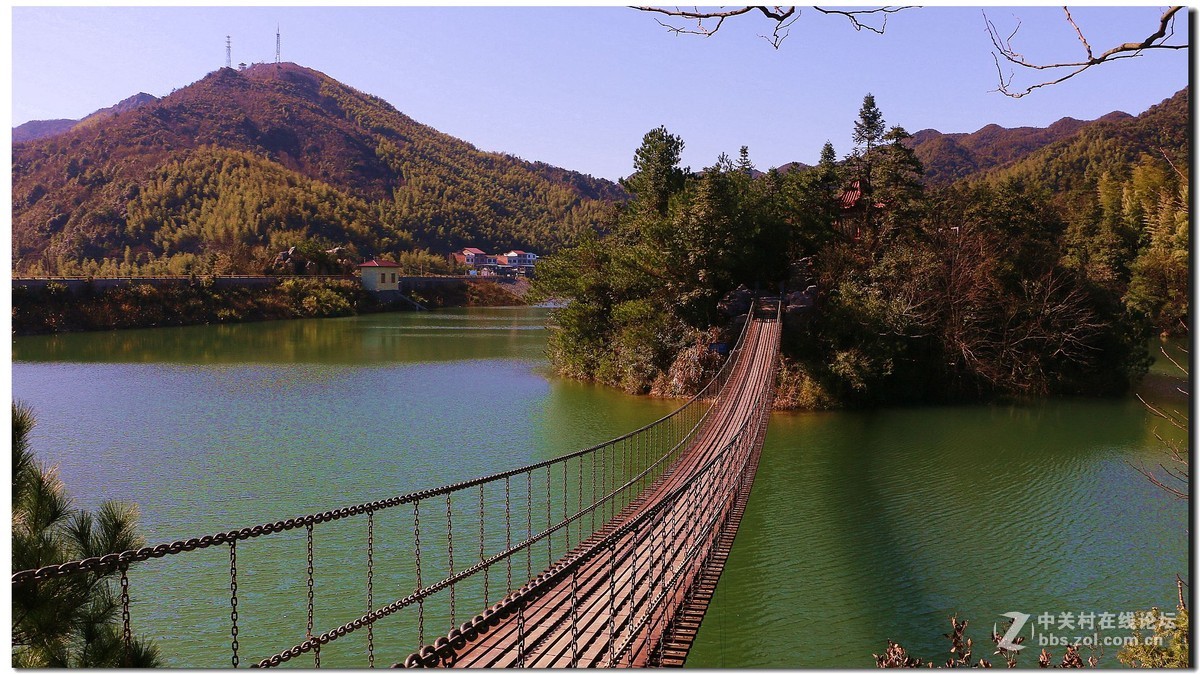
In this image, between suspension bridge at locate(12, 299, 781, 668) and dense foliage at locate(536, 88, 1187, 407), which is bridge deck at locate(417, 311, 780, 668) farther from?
dense foliage at locate(536, 88, 1187, 407)

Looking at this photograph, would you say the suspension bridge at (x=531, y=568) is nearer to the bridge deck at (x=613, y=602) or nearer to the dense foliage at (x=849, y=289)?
the bridge deck at (x=613, y=602)

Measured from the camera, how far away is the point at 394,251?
2018 inches

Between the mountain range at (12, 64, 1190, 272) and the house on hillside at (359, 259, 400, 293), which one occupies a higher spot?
the mountain range at (12, 64, 1190, 272)

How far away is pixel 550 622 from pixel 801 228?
13455mm

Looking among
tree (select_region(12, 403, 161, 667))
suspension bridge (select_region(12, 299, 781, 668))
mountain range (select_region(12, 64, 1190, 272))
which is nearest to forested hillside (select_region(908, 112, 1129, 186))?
mountain range (select_region(12, 64, 1190, 272))

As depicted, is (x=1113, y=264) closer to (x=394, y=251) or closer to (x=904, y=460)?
(x=904, y=460)

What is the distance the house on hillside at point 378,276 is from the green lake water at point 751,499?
66.9 ft

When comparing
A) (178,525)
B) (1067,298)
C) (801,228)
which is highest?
(801,228)

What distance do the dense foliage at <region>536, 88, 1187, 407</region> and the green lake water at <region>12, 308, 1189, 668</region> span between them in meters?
0.76

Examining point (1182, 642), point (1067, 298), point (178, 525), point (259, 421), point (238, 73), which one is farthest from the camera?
point (238, 73)

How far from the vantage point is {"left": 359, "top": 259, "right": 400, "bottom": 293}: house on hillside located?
3766cm

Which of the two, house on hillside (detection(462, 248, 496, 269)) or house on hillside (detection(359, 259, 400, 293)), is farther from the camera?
house on hillside (detection(462, 248, 496, 269))

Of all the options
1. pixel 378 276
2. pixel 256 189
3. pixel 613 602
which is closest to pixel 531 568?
pixel 613 602

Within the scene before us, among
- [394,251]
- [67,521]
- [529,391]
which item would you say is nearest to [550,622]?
[67,521]
